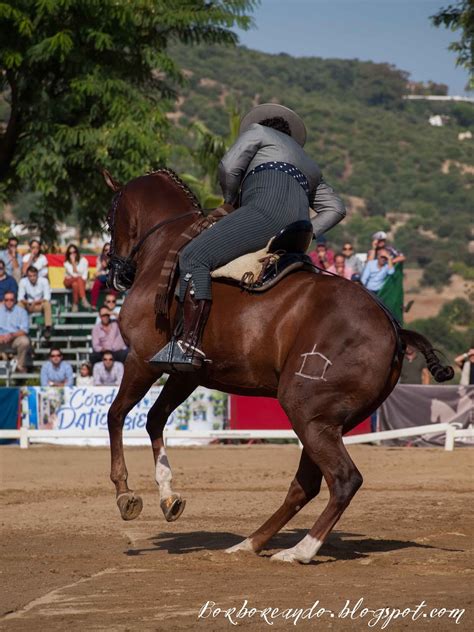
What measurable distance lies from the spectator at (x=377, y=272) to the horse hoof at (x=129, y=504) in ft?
41.1

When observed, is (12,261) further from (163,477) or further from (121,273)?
(163,477)

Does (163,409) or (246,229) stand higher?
(246,229)

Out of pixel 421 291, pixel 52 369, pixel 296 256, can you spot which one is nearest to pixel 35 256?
pixel 52 369

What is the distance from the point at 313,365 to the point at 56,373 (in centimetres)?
1300

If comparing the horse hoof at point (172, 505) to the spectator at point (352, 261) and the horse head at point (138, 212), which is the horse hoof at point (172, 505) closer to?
the horse head at point (138, 212)

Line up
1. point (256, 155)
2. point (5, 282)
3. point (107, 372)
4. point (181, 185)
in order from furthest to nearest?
point (5, 282)
point (107, 372)
point (181, 185)
point (256, 155)

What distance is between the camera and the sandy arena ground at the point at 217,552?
251 inches

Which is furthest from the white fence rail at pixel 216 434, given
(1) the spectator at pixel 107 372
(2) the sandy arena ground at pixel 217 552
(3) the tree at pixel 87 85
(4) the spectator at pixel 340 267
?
(3) the tree at pixel 87 85

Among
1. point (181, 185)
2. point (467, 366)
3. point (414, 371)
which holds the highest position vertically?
point (181, 185)

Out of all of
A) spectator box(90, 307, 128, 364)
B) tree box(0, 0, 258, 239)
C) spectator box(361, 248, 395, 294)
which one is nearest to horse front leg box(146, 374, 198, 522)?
spectator box(90, 307, 128, 364)

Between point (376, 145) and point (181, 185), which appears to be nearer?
point (181, 185)

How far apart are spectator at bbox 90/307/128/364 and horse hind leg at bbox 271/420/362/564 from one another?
12411 mm

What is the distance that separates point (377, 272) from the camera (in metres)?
20.7

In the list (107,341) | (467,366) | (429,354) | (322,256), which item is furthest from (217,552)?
(322,256)
